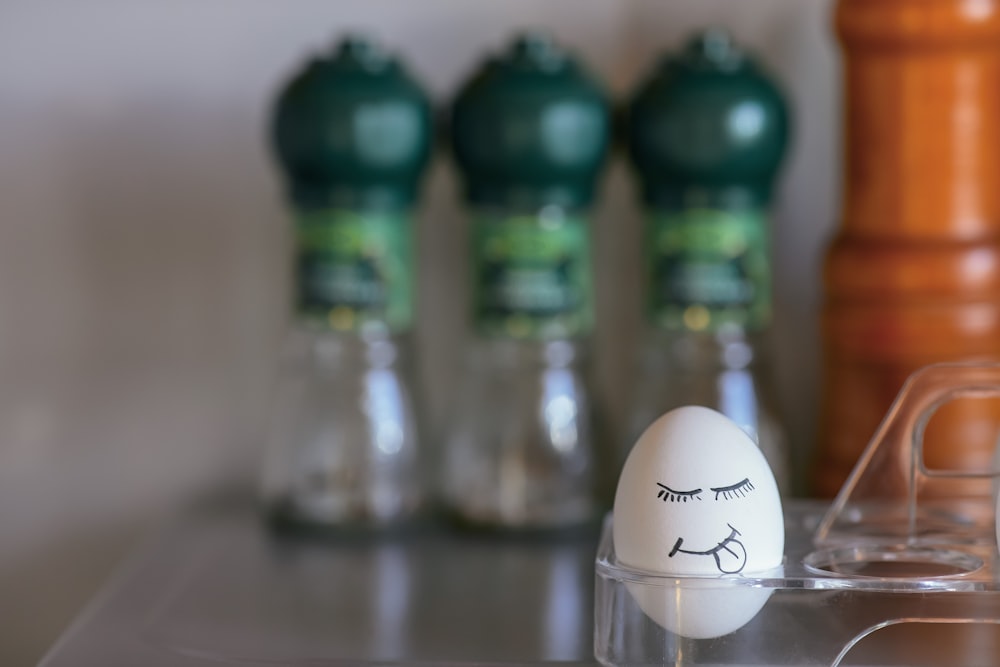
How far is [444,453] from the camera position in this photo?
Answer: 976 mm

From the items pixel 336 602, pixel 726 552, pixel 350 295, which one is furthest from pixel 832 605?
pixel 350 295

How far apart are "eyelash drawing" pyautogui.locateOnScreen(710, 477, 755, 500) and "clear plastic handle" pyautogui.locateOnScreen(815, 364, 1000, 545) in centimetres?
10

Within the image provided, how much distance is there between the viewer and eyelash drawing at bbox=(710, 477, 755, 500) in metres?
0.58

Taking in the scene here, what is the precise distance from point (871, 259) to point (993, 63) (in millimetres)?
157

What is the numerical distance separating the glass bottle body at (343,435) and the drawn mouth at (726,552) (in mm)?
400

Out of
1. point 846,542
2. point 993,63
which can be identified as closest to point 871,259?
point 993,63

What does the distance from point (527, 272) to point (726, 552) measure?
36cm

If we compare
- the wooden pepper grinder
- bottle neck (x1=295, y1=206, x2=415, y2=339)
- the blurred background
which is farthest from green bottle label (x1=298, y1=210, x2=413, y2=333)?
the wooden pepper grinder

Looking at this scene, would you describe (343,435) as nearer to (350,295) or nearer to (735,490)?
(350,295)

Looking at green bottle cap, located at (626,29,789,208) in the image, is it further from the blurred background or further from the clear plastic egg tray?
the clear plastic egg tray

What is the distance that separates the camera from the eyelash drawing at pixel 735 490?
0.58m

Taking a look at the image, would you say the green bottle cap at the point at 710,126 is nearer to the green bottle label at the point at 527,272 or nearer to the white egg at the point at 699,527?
the green bottle label at the point at 527,272

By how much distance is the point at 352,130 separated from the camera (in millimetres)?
884

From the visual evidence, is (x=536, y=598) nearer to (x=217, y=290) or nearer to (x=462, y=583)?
(x=462, y=583)
